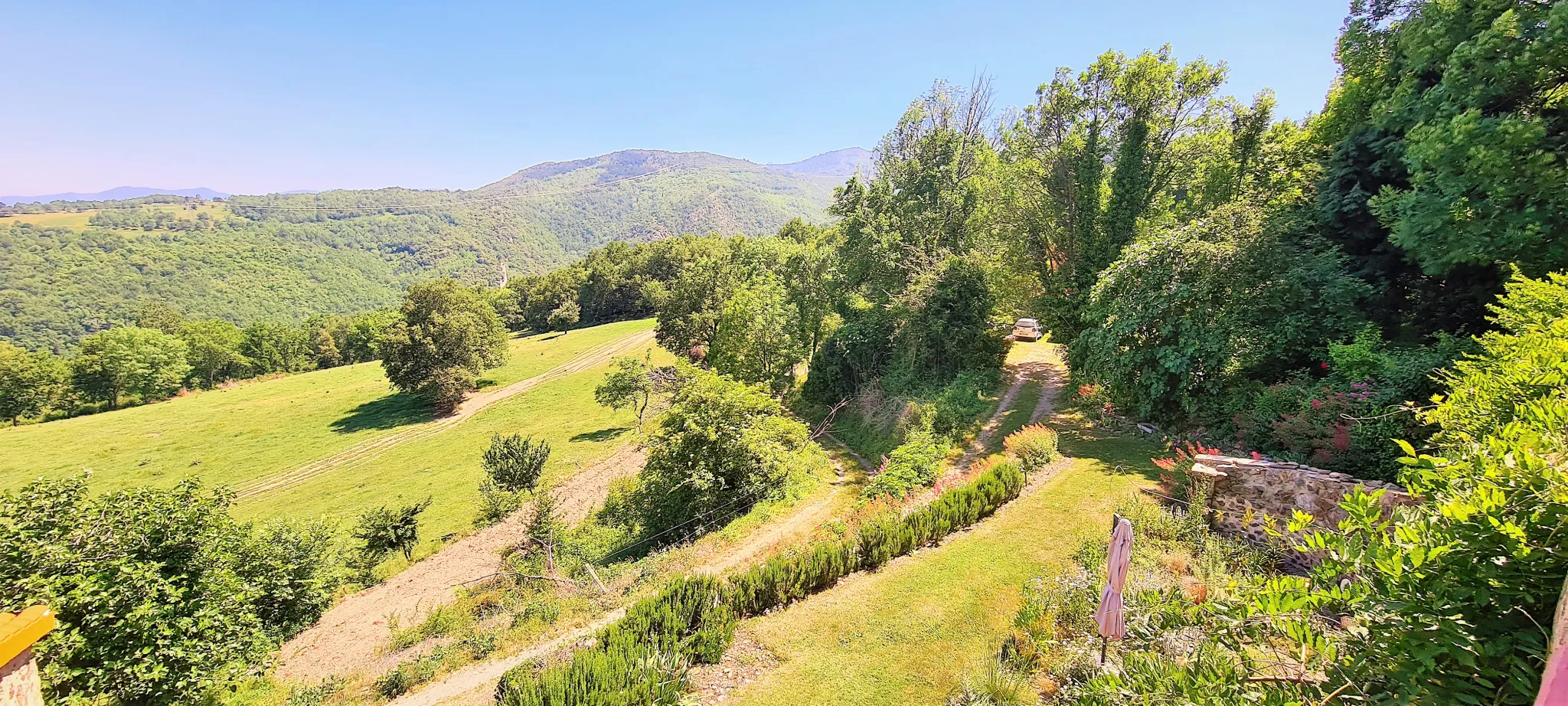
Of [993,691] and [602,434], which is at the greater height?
[993,691]

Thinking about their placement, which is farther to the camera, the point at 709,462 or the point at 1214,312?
the point at 709,462

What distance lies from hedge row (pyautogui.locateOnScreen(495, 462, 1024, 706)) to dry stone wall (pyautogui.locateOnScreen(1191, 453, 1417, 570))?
397 cm

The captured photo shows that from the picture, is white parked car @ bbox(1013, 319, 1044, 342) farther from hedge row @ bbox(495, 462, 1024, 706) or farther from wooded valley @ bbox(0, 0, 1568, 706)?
hedge row @ bbox(495, 462, 1024, 706)

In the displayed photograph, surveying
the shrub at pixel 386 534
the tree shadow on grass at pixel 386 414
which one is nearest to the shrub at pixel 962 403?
the shrub at pixel 386 534

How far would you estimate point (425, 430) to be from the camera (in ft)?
132

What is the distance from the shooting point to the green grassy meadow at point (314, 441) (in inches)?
1185

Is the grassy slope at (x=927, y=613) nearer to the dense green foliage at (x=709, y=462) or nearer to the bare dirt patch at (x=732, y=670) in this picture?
the bare dirt patch at (x=732, y=670)

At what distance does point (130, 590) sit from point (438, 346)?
38.4 metres

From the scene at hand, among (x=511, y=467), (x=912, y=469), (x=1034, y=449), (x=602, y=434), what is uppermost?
(x=1034, y=449)

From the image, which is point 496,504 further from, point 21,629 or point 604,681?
point 21,629

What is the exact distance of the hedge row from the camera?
745 centimetres

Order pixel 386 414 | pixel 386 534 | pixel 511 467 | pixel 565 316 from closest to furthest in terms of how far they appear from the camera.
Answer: pixel 386 534 < pixel 511 467 < pixel 386 414 < pixel 565 316

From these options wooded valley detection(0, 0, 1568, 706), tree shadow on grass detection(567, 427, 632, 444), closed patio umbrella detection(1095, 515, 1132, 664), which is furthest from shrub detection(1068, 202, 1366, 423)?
tree shadow on grass detection(567, 427, 632, 444)

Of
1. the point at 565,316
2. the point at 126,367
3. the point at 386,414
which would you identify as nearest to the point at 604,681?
the point at 386,414
